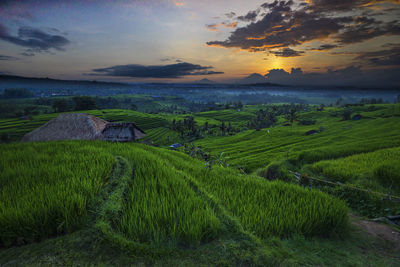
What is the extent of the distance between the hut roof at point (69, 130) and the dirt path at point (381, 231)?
845 inches

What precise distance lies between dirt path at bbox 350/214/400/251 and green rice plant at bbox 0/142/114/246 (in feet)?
18.1

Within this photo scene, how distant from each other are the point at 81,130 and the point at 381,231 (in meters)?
23.6

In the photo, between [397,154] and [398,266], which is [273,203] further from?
[397,154]

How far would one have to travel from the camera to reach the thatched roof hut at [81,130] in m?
18.3

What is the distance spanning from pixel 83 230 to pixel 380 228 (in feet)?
19.0

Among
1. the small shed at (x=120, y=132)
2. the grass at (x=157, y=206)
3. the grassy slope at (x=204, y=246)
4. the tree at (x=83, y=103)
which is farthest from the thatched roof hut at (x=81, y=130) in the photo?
the tree at (x=83, y=103)

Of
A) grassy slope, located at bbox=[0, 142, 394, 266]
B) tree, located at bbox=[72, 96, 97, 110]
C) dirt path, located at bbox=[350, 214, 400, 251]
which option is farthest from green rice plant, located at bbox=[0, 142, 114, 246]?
tree, located at bbox=[72, 96, 97, 110]

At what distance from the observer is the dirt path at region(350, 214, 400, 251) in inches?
119

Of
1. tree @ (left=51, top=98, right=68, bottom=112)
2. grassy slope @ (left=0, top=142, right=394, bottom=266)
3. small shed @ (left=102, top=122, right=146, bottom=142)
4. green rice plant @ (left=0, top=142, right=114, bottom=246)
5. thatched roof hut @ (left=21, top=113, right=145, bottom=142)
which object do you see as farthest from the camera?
tree @ (left=51, top=98, right=68, bottom=112)

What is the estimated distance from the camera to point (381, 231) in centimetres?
332

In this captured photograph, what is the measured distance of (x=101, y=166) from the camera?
4965 millimetres

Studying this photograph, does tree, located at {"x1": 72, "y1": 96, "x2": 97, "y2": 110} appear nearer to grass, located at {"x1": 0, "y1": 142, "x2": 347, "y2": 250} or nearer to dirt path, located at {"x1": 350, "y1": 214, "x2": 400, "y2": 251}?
grass, located at {"x1": 0, "y1": 142, "x2": 347, "y2": 250}

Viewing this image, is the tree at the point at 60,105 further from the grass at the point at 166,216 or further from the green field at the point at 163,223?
the grass at the point at 166,216

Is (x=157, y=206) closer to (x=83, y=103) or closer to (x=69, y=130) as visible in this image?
(x=69, y=130)
